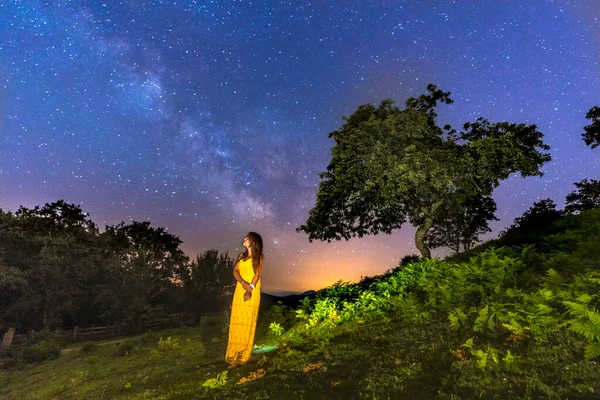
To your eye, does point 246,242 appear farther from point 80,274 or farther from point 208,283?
point 208,283

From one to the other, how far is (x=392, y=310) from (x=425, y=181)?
993 cm

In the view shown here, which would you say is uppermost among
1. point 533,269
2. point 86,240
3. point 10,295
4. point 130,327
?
point 86,240

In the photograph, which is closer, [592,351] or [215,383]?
[592,351]

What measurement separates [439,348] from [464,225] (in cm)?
3249

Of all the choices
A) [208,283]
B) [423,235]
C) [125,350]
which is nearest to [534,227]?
[423,235]

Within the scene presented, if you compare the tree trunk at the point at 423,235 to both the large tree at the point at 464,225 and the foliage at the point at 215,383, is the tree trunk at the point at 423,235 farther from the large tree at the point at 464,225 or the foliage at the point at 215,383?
the foliage at the point at 215,383

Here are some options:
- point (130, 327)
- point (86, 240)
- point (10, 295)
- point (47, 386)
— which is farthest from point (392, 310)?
point (86, 240)

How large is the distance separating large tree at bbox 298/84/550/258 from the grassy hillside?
760 centimetres

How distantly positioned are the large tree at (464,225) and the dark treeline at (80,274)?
2615 centimetres

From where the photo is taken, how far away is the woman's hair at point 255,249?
8195 millimetres

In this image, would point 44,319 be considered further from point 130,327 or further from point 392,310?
point 392,310

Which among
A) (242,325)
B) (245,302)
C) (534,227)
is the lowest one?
(242,325)

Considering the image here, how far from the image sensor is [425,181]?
18172 mm

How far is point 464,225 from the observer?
116ft
